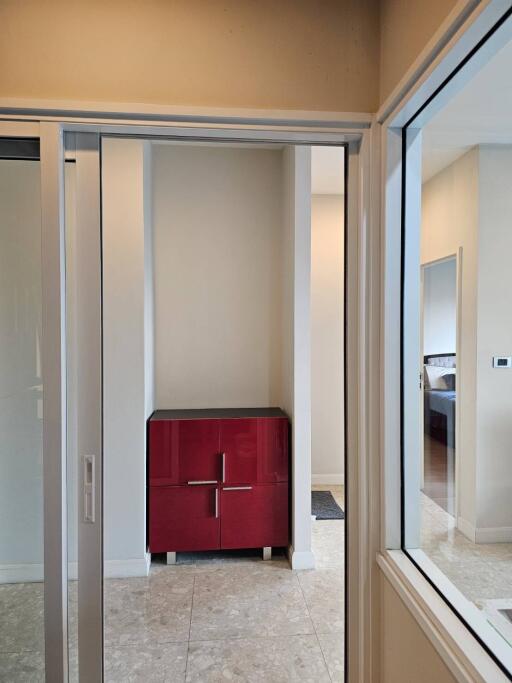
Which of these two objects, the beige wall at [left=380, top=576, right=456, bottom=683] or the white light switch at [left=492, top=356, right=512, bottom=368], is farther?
the beige wall at [left=380, top=576, right=456, bottom=683]

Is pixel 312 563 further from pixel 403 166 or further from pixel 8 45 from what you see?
pixel 8 45

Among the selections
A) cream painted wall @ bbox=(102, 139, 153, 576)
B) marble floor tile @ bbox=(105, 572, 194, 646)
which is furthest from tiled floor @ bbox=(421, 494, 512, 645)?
cream painted wall @ bbox=(102, 139, 153, 576)

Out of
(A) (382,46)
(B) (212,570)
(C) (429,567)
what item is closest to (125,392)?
(B) (212,570)

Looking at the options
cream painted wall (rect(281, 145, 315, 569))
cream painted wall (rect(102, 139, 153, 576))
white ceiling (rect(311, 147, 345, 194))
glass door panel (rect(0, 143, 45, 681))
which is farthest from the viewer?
white ceiling (rect(311, 147, 345, 194))

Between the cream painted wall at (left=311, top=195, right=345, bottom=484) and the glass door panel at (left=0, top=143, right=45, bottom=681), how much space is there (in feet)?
9.72

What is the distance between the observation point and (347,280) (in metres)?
1.51

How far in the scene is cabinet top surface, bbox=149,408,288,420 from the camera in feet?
9.40

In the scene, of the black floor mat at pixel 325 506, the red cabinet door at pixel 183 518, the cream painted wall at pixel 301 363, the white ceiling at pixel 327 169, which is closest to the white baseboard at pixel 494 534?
the cream painted wall at pixel 301 363

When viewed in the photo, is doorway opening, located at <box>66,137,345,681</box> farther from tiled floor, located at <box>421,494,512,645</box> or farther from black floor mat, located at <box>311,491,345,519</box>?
tiled floor, located at <box>421,494,512,645</box>

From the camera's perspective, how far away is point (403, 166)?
55.6 inches

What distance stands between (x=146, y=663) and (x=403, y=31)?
2.43 m

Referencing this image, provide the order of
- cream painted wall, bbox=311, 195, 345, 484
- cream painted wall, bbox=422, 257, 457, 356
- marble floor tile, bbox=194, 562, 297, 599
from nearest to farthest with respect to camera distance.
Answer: cream painted wall, bbox=422, 257, 457, 356
marble floor tile, bbox=194, 562, 297, 599
cream painted wall, bbox=311, 195, 345, 484

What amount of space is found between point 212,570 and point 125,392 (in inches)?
45.8

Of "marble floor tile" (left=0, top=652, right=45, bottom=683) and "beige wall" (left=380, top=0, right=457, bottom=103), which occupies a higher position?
"beige wall" (left=380, top=0, right=457, bottom=103)
